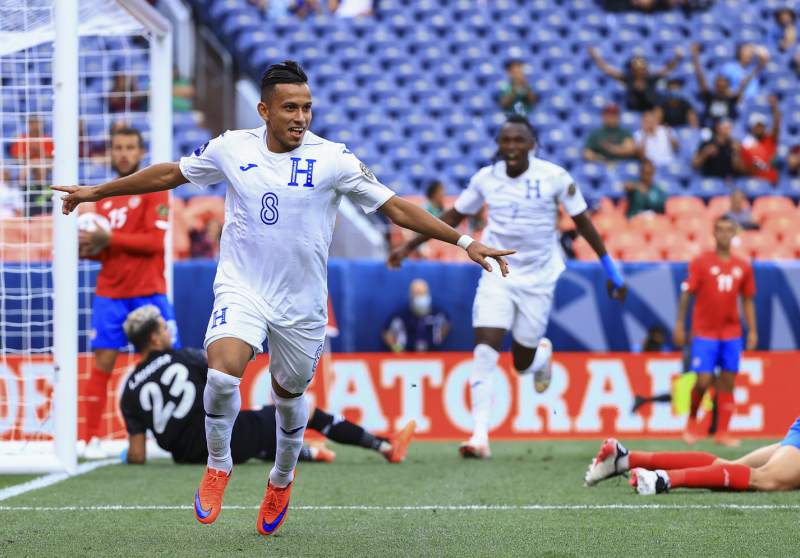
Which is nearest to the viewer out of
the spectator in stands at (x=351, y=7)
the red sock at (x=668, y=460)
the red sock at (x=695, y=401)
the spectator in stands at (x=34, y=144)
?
the red sock at (x=668, y=460)

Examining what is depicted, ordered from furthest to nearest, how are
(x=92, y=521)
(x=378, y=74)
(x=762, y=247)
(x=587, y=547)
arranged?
1. (x=378, y=74)
2. (x=762, y=247)
3. (x=92, y=521)
4. (x=587, y=547)

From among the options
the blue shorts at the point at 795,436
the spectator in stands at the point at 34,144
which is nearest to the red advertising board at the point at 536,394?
the spectator in stands at the point at 34,144

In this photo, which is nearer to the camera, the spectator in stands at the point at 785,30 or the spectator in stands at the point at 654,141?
the spectator in stands at the point at 654,141

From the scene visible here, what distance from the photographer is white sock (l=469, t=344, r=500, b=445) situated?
9062 mm

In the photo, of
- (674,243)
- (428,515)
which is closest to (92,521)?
(428,515)

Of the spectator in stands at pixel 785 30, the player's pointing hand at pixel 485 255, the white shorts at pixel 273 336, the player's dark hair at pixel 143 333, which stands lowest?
the player's dark hair at pixel 143 333

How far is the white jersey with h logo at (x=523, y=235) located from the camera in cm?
895

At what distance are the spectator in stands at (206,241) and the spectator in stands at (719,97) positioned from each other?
827cm

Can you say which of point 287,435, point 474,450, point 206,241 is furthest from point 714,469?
point 206,241

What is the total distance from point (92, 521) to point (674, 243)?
34.5 feet

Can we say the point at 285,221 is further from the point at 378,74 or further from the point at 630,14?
Answer: the point at 630,14

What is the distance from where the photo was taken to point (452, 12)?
20172 millimetres

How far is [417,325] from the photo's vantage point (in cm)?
1270

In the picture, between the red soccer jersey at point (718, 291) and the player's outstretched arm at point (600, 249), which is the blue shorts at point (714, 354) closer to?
the red soccer jersey at point (718, 291)
